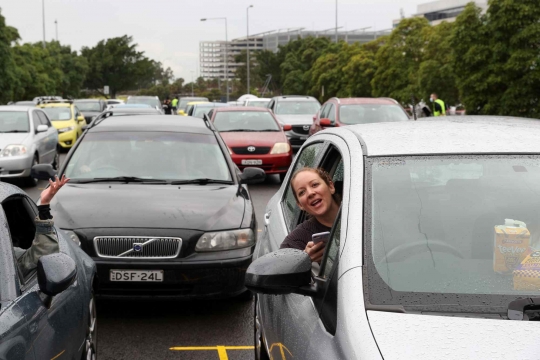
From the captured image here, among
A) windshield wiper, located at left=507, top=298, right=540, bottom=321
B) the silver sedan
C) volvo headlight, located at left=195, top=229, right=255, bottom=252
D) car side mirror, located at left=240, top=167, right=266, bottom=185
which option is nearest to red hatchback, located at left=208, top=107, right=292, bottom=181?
the silver sedan

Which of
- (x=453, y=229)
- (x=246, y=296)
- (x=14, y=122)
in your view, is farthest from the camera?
(x=14, y=122)

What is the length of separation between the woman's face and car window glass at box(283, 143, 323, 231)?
51 cm

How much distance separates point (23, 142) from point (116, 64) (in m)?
110

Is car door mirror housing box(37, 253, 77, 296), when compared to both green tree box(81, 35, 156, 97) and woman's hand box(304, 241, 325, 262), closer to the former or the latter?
woman's hand box(304, 241, 325, 262)

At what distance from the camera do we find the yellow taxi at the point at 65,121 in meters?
25.4

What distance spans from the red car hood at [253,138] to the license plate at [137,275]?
10.8 meters

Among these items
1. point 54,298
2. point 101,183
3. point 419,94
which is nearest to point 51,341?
point 54,298

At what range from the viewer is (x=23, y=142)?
53.0ft

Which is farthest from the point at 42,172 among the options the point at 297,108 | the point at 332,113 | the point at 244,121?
the point at 297,108

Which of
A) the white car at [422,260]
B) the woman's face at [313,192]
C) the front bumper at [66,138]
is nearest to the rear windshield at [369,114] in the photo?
the front bumper at [66,138]

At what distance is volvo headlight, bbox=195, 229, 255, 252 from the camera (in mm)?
6215

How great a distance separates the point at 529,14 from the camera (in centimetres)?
2464

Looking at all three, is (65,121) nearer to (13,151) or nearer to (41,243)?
(13,151)

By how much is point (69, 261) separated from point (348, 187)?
132 centimetres
